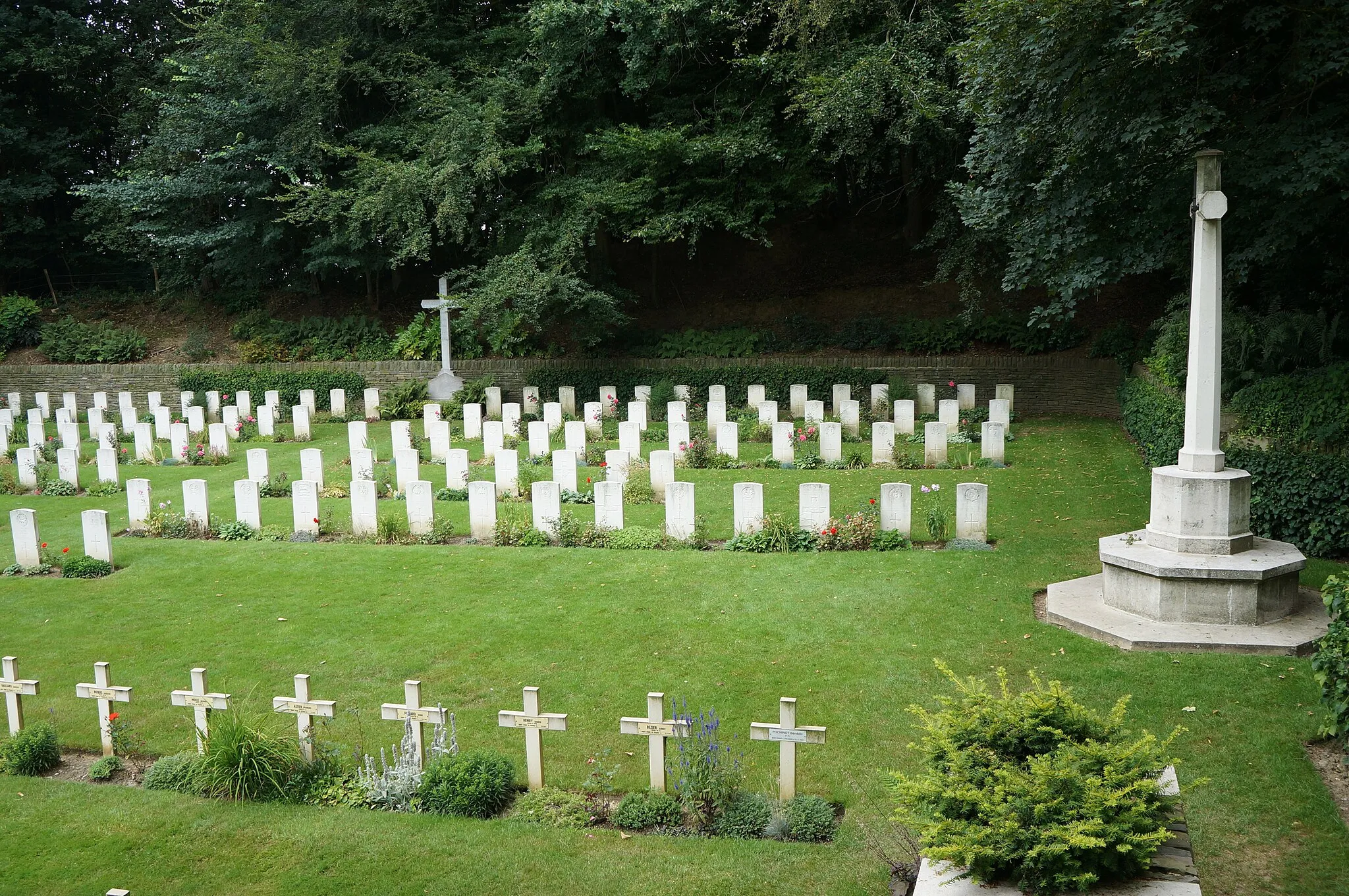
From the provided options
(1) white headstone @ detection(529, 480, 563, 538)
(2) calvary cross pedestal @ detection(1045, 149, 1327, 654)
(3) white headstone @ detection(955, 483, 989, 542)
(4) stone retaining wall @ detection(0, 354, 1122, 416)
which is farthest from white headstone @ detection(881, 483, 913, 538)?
(4) stone retaining wall @ detection(0, 354, 1122, 416)

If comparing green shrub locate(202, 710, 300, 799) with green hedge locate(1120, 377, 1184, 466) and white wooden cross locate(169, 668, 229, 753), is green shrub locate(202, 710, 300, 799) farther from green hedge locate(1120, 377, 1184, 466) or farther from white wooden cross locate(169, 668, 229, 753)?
green hedge locate(1120, 377, 1184, 466)

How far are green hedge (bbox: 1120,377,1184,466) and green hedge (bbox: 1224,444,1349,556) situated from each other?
3.01 ft

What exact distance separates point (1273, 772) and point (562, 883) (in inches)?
166

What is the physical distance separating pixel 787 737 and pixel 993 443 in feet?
34.9

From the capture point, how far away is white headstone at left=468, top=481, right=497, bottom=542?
12.0 meters

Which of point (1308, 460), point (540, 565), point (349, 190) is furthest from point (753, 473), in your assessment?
point (349, 190)

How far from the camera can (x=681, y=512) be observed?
37.9 feet

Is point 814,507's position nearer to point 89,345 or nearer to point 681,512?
point 681,512

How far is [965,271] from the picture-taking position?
1955 cm

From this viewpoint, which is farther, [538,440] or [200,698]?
[538,440]

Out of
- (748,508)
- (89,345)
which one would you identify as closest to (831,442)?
(748,508)

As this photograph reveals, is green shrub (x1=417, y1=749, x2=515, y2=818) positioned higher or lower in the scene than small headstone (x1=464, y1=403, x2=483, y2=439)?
lower

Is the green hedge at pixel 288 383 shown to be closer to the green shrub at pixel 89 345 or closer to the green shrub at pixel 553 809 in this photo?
the green shrub at pixel 89 345

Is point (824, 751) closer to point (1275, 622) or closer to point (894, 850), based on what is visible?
point (894, 850)
